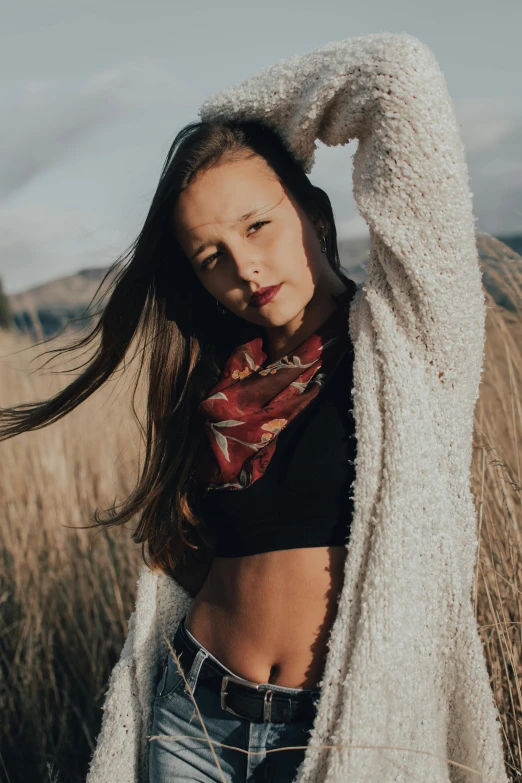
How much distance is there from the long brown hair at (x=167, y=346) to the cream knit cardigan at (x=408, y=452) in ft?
1.28

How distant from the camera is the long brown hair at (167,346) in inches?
68.1

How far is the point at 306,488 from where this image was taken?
1448 millimetres

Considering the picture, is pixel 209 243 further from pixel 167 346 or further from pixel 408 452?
pixel 408 452

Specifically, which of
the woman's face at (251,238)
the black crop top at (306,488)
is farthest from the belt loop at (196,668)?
the woman's face at (251,238)

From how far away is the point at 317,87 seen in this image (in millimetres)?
1437

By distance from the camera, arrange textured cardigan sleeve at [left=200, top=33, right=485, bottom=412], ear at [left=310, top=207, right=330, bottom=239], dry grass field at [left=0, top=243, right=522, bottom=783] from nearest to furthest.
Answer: textured cardigan sleeve at [left=200, top=33, right=485, bottom=412]
ear at [left=310, top=207, right=330, bottom=239]
dry grass field at [left=0, top=243, right=522, bottom=783]

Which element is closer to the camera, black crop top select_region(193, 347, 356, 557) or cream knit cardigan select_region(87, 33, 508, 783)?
cream knit cardigan select_region(87, 33, 508, 783)

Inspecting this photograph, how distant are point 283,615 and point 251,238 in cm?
79

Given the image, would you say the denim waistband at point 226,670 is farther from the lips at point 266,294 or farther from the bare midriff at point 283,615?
the lips at point 266,294

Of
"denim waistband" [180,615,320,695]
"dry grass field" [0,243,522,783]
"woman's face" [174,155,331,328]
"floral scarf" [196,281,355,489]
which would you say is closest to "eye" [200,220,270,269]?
"woman's face" [174,155,331,328]

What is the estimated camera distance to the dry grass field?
1.89m

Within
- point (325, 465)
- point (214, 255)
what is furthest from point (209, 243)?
point (325, 465)

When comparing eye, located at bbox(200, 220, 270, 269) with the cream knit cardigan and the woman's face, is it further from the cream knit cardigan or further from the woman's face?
the cream knit cardigan

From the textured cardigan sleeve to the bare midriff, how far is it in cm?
44
